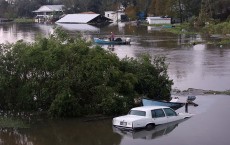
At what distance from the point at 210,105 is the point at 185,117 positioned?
2.87 meters

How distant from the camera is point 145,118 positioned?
1777 centimetres

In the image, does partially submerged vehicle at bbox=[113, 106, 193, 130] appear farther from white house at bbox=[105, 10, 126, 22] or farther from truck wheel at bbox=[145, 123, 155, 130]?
white house at bbox=[105, 10, 126, 22]

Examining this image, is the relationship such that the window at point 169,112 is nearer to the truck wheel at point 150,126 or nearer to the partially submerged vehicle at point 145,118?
the partially submerged vehicle at point 145,118

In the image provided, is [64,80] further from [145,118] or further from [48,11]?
[48,11]

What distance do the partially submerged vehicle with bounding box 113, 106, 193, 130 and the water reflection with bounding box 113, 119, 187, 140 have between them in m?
0.17

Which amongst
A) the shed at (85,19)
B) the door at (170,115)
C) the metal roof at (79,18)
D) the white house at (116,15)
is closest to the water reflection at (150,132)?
the door at (170,115)

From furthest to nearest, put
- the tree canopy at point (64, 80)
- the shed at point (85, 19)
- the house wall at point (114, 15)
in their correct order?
the house wall at point (114, 15)
the shed at point (85, 19)
the tree canopy at point (64, 80)

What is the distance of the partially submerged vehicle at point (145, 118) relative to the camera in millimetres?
17578

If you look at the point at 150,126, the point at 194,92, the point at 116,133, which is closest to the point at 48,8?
the point at 194,92

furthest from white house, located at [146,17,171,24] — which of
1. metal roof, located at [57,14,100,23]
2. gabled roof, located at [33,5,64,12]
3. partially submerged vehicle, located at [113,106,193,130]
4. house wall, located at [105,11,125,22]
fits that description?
partially submerged vehicle, located at [113,106,193,130]

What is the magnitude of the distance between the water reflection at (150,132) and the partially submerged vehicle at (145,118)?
17 centimetres

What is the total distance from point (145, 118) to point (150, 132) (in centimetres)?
61

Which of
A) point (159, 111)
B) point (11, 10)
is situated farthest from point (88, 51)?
point (11, 10)

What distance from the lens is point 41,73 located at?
2088 centimetres
